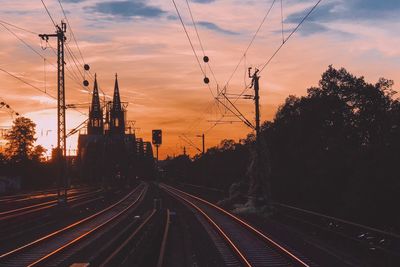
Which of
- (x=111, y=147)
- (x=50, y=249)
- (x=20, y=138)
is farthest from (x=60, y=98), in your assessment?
(x=20, y=138)

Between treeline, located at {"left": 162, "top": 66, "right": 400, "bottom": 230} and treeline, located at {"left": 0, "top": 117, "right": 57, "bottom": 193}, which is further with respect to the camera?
treeline, located at {"left": 0, "top": 117, "right": 57, "bottom": 193}

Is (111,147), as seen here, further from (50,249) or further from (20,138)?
(50,249)

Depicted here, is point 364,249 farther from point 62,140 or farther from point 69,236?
point 62,140

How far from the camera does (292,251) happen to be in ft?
66.9

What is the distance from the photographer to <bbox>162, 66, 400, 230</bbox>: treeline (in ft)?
141

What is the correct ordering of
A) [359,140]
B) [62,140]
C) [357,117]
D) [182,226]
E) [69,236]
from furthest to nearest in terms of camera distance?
[357,117] < [359,140] < [62,140] < [182,226] < [69,236]

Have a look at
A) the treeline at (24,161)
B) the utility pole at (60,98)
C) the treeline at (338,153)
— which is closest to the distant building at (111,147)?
the treeline at (24,161)

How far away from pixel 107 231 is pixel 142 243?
261 inches

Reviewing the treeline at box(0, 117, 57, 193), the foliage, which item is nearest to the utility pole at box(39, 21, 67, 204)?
the treeline at box(0, 117, 57, 193)

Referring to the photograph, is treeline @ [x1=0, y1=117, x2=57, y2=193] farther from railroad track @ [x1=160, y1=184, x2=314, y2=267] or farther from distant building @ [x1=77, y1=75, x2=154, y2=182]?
railroad track @ [x1=160, y1=184, x2=314, y2=267]

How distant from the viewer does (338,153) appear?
185ft

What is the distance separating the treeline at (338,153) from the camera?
43.1 metres

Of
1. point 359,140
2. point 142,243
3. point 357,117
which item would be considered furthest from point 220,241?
point 357,117

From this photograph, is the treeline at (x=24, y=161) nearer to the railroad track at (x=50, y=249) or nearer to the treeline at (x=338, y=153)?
the treeline at (x=338, y=153)
